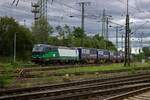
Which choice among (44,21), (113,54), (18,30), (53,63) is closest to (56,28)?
(44,21)

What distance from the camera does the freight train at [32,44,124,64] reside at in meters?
58.1

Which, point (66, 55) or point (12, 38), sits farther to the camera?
point (12, 38)

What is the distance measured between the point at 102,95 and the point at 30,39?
58.3m

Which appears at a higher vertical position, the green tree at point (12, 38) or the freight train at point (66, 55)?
the green tree at point (12, 38)

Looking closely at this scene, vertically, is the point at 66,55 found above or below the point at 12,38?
below

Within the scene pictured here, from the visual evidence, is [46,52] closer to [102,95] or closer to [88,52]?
[88,52]

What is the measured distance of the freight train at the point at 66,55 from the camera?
191 ft

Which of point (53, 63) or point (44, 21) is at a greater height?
point (44, 21)

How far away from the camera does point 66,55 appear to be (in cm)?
6331

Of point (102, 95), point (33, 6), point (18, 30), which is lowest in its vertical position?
point (102, 95)

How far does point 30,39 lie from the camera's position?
77625 mm

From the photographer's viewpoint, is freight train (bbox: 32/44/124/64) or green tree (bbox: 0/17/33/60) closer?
freight train (bbox: 32/44/124/64)

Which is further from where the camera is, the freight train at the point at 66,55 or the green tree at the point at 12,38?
the green tree at the point at 12,38

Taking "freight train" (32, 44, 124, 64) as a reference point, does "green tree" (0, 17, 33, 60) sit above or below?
above
